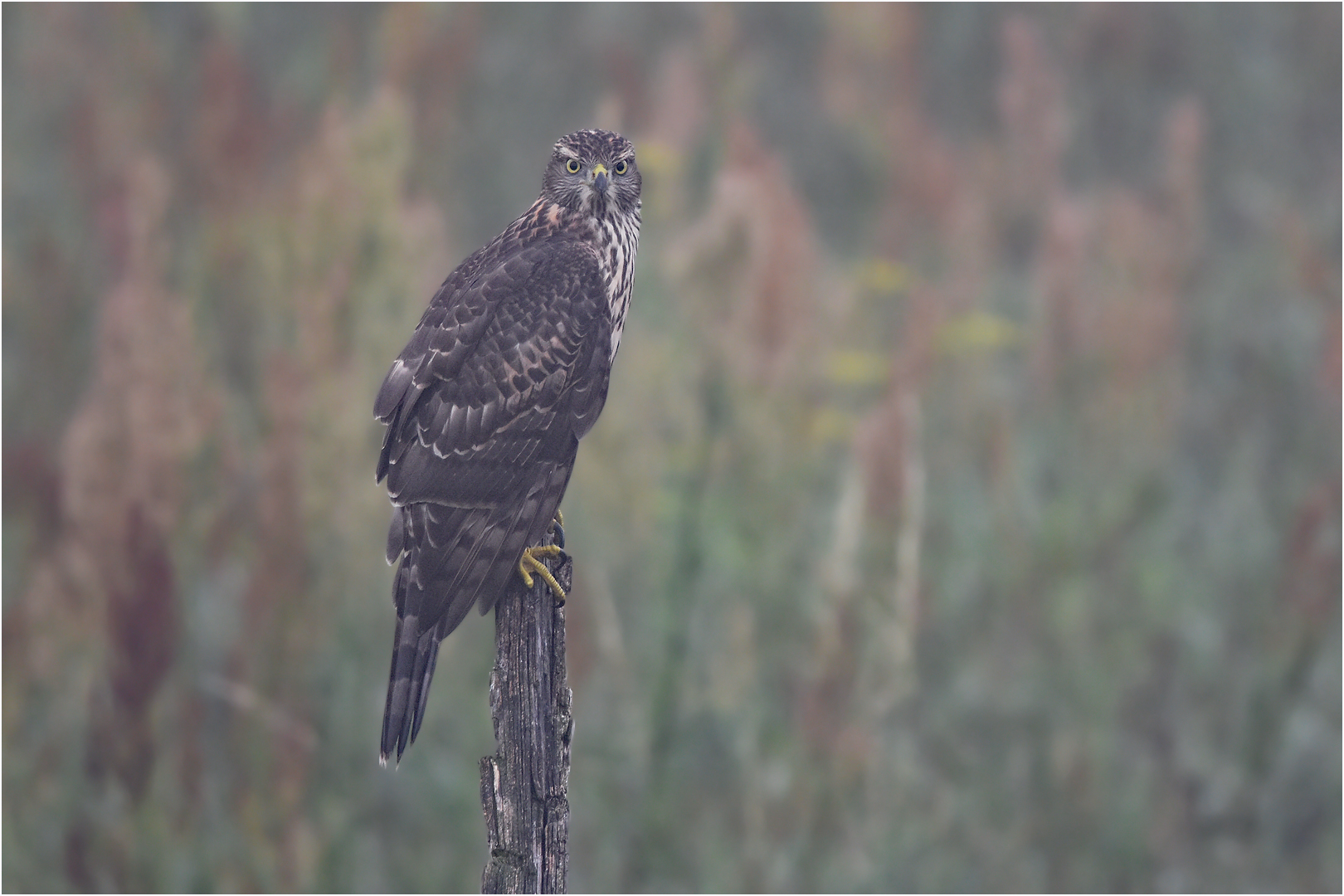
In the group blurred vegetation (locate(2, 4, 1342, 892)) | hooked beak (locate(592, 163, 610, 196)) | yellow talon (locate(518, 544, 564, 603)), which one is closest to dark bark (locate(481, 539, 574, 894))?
yellow talon (locate(518, 544, 564, 603))

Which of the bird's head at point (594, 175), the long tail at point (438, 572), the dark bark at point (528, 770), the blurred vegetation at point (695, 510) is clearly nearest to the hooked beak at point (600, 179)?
the bird's head at point (594, 175)

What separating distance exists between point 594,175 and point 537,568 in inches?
51.0

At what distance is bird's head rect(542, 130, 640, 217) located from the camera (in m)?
3.72

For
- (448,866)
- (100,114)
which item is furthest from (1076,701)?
(100,114)

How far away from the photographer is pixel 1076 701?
493 cm

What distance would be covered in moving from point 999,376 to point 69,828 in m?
5.26

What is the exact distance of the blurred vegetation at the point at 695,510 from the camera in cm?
404

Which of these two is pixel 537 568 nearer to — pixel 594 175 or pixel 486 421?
pixel 486 421

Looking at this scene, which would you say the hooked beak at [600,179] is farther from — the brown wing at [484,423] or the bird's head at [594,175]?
the brown wing at [484,423]

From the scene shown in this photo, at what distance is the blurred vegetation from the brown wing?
34.6 inches

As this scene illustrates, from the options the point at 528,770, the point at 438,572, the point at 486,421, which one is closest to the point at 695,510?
the point at 486,421

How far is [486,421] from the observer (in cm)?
323

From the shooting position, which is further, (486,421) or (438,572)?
(486,421)

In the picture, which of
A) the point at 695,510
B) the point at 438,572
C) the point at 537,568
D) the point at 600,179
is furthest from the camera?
the point at 695,510
